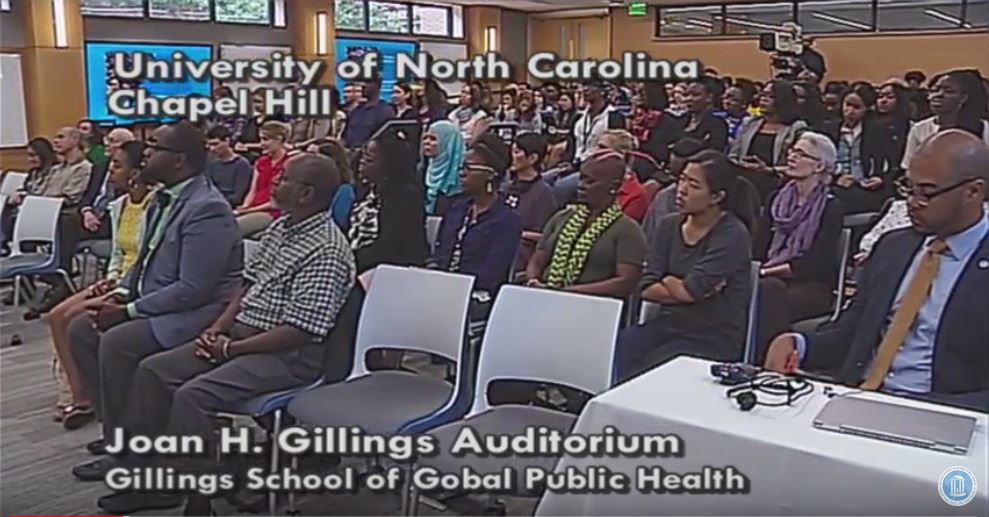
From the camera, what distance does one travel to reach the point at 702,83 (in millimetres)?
6121

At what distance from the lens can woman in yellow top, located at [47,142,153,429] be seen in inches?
141

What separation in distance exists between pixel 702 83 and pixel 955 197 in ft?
13.5

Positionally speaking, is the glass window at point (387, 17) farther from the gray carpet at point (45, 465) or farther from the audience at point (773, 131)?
the gray carpet at point (45, 465)

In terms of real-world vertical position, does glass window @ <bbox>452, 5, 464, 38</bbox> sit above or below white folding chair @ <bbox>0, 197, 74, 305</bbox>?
above

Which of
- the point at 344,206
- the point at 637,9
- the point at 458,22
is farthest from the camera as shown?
the point at 458,22

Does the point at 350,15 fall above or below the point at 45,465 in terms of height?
above

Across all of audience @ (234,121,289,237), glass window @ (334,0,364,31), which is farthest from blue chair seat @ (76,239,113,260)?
glass window @ (334,0,364,31)

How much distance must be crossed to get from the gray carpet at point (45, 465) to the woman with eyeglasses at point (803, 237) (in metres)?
1.42

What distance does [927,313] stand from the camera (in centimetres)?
223

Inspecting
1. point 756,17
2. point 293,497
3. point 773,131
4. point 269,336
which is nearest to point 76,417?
point 293,497

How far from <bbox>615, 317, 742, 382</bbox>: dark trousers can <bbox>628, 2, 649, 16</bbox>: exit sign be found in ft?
36.8

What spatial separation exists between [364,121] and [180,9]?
5.26m

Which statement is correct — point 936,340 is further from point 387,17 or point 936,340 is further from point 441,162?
point 387,17

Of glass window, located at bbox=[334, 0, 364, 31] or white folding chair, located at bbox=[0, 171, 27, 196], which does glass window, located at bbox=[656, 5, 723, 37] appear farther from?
white folding chair, located at bbox=[0, 171, 27, 196]
